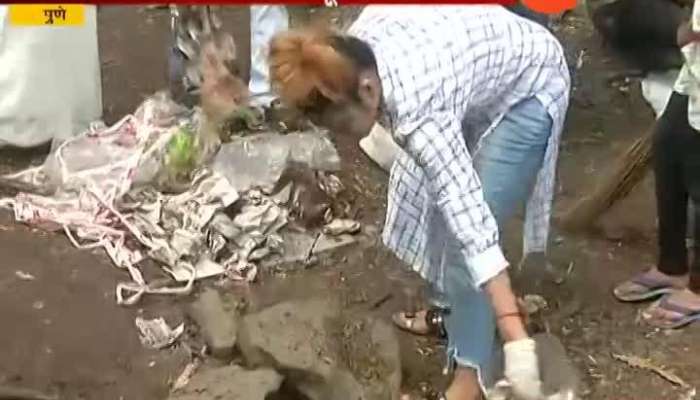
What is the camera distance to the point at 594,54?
6.36 feet

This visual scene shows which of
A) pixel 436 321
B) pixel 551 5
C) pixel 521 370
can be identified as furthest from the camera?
pixel 436 321

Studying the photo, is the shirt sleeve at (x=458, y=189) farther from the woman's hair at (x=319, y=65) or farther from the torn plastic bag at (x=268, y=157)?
the torn plastic bag at (x=268, y=157)

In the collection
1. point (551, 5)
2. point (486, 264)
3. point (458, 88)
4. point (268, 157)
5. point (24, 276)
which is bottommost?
point (24, 276)

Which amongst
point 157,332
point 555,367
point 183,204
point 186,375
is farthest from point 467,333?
point 183,204

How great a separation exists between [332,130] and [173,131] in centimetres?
52

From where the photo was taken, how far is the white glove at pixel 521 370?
1716mm

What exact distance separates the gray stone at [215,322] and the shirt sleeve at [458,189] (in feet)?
1.73

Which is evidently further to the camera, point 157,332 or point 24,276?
point 24,276

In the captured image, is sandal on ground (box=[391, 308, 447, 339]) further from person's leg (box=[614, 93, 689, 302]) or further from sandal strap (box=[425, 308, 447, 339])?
person's leg (box=[614, 93, 689, 302])

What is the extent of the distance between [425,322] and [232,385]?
343mm

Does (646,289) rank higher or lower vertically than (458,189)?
lower

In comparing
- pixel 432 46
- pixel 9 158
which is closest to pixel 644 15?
pixel 432 46

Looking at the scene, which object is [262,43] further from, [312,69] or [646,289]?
→ [646,289]

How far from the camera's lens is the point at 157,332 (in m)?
2.25
